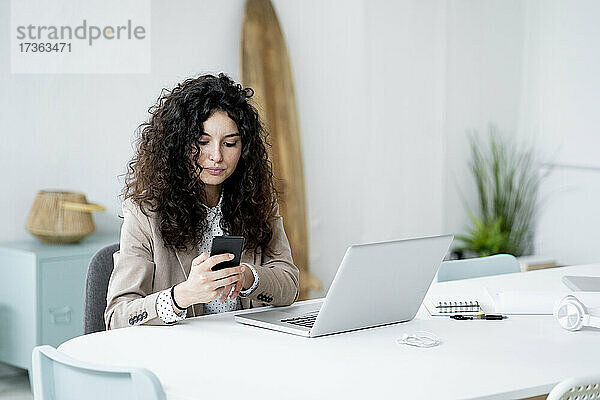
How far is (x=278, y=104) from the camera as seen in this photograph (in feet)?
14.8

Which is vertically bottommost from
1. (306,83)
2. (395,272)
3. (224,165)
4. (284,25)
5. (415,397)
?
(415,397)

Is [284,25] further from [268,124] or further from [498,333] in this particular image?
[498,333]

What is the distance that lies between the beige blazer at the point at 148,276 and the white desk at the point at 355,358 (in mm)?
94

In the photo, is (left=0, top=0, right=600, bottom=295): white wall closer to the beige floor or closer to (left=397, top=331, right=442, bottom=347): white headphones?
the beige floor

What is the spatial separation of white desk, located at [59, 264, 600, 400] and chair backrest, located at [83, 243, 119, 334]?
0.32m

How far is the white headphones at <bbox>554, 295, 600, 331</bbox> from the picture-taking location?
2168mm

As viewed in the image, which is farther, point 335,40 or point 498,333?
point 335,40

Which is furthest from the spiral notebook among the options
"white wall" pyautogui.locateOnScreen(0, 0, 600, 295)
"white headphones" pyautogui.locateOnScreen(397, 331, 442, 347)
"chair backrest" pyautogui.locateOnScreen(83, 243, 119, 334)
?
"white wall" pyautogui.locateOnScreen(0, 0, 600, 295)

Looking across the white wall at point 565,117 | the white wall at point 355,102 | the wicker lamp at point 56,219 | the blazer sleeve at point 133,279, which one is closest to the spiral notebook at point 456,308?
the blazer sleeve at point 133,279

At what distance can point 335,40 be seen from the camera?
471cm

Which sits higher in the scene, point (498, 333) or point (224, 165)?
point (224, 165)

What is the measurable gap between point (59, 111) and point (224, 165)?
5.76ft

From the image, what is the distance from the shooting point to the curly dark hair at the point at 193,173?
2.40 metres

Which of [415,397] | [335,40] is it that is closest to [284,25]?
[335,40]
